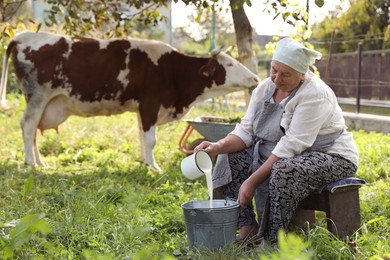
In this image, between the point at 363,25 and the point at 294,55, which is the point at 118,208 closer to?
the point at 294,55

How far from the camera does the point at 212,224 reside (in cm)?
344

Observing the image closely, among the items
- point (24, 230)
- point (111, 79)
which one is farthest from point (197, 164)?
point (111, 79)

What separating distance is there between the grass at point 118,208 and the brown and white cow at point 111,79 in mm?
560

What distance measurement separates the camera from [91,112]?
7586 mm

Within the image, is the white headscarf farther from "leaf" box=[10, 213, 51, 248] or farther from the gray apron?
"leaf" box=[10, 213, 51, 248]

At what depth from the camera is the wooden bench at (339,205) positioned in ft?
12.4

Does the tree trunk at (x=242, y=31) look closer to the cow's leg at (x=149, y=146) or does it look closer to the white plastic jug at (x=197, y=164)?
the cow's leg at (x=149, y=146)

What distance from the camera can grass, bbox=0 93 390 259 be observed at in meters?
3.35

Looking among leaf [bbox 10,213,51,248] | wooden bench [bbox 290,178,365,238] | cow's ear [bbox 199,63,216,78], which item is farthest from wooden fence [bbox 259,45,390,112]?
leaf [bbox 10,213,51,248]

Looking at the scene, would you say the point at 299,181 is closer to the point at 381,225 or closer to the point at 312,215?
the point at 312,215

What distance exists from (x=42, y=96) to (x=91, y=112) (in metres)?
0.65

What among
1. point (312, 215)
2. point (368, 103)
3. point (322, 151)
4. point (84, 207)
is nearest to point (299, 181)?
point (322, 151)

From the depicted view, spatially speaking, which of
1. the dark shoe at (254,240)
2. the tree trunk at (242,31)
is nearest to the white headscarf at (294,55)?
the dark shoe at (254,240)

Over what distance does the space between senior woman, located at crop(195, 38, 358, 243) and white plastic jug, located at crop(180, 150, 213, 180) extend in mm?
111
